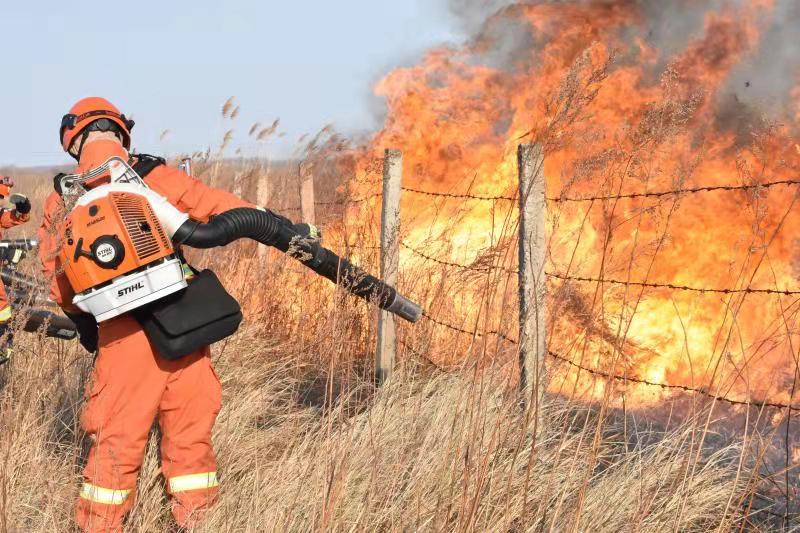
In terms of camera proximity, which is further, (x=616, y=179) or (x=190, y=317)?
(x=616, y=179)

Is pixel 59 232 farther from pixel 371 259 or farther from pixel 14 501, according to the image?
pixel 371 259

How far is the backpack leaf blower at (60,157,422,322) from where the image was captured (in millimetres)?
2762

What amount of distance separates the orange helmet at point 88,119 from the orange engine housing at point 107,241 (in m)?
0.46

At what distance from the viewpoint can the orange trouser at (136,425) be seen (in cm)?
295

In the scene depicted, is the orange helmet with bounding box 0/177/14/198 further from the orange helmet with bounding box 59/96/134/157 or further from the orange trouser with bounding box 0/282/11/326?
the orange helmet with bounding box 59/96/134/157

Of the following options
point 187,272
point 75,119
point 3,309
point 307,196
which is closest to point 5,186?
point 3,309

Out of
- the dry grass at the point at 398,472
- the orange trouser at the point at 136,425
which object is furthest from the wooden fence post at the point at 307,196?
the orange trouser at the point at 136,425

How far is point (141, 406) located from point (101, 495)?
1.10ft

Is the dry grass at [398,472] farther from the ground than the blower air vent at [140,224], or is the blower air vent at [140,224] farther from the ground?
the blower air vent at [140,224]

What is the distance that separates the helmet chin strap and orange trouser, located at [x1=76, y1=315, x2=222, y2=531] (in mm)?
575

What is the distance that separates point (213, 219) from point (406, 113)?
4.83 meters

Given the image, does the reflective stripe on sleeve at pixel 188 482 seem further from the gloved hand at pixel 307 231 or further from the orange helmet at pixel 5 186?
the orange helmet at pixel 5 186

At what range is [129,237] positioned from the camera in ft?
9.04

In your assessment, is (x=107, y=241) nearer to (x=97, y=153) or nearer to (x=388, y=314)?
(x=97, y=153)
